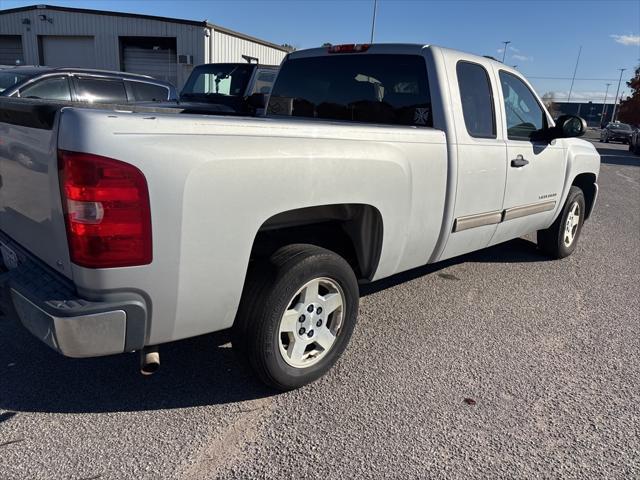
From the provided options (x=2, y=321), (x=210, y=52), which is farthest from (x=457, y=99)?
(x=210, y=52)

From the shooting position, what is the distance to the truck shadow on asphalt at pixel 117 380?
285 cm

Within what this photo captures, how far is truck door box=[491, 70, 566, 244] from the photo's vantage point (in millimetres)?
4395

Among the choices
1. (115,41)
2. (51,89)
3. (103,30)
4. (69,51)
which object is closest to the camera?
(51,89)

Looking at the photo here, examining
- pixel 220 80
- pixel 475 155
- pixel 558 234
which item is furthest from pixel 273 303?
pixel 220 80

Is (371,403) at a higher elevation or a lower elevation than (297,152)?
lower

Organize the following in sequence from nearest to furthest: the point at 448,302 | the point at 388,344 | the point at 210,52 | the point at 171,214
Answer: the point at 171,214
the point at 388,344
the point at 448,302
the point at 210,52

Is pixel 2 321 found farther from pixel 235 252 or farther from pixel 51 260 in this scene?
pixel 235 252

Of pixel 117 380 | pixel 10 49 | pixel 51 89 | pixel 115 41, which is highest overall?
pixel 115 41

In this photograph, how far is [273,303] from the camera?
2.72 meters

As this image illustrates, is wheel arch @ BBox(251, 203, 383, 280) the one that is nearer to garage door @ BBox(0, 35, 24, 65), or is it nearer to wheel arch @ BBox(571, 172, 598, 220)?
wheel arch @ BBox(571, 172, 598, 220)

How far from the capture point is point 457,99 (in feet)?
12.5

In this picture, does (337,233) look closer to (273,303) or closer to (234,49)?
(273,303)

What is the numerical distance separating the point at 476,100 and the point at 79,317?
10.6ft

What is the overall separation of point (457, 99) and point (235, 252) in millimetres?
2169
